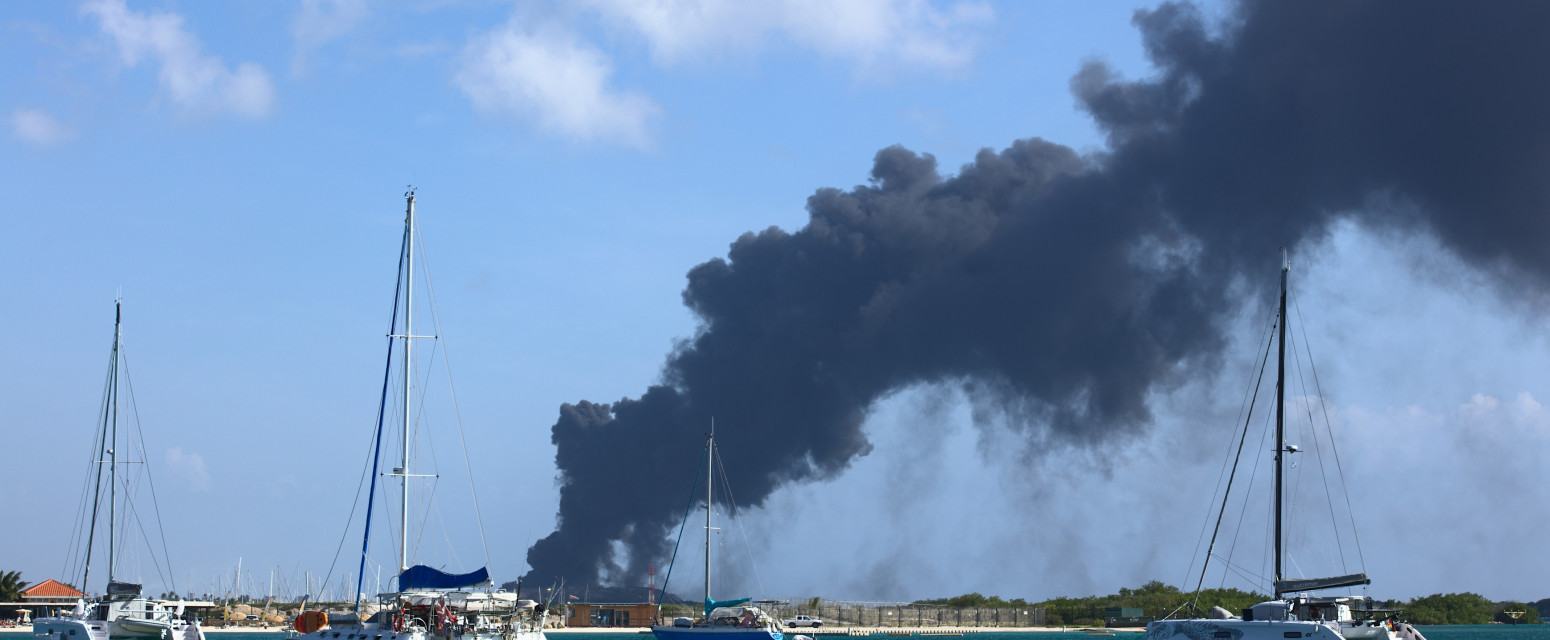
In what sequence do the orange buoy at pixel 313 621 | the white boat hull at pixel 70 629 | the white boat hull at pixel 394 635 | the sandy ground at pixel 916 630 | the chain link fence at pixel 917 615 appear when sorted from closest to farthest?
the white boat hull at pixel 394 635 < the orange buoy at pixel 313 621 < the white boat hull at pixel 70 629 < the sandy ground at pixel 916 630 < the chain link fence at pixel 917 615

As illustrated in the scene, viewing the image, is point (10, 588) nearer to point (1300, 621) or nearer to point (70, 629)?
point (70, 629)

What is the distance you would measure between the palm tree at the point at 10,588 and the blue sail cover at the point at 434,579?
94685mm

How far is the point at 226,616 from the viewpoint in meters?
140

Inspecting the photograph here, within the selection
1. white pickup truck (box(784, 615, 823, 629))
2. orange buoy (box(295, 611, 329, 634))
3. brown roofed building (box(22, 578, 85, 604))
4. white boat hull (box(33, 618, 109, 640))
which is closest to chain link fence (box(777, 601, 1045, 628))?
white pickup truck (box(784, 615, 823, 629))

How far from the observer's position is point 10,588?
126188 mm

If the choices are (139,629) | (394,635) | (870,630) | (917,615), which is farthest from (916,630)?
(394,635)

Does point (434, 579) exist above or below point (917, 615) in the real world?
above

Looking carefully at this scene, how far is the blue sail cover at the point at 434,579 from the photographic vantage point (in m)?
51.2

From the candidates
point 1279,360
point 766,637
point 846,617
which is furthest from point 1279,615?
point 846,617

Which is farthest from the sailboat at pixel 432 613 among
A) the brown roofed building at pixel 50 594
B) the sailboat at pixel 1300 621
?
the brown roofed building at pixel 50 594

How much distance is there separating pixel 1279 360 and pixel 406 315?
127ft

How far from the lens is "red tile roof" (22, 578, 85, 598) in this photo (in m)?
131

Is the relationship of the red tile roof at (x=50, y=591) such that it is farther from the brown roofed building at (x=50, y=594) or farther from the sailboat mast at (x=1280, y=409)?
the sailboat mast at (x=1280, y=409)

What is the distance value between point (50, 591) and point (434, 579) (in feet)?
334
